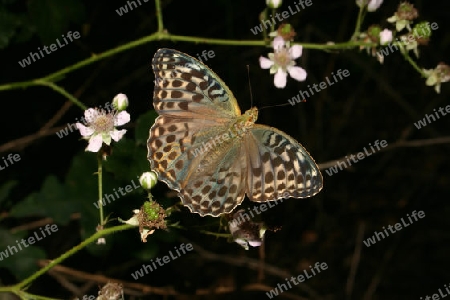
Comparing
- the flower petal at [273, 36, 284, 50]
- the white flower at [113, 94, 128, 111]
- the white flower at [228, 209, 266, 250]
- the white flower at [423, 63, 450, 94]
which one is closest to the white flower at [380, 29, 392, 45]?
the white flower at [423, 63, 450, 94]

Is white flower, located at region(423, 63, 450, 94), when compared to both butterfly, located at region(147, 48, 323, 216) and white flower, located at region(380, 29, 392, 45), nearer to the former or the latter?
white flower, located at region(380, 29, 392, 45)

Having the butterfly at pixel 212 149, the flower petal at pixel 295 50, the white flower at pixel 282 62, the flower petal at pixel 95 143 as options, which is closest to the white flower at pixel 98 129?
the flower petal at pixel 95 143

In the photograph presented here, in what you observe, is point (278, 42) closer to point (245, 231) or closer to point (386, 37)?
point (386, 37)

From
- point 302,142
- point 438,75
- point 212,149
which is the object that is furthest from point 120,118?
point 302,142

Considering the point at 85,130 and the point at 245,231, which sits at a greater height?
the point at 85,130

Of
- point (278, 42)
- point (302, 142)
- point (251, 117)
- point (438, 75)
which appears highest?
point (302, 142)

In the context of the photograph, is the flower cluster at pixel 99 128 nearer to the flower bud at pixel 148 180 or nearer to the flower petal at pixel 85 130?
the flower petal at pixel 85 130
